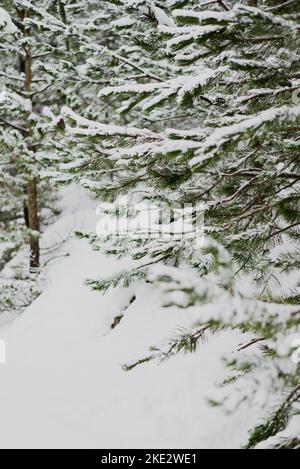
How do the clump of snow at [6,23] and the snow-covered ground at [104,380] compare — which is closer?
the snow-covered ground at [104,380]

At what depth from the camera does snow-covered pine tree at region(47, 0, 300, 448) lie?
2.10 meters

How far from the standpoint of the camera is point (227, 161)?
548 cm

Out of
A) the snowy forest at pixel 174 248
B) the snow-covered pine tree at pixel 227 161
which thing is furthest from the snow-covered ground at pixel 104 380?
the snow-covered pine tree at pixel 227 161

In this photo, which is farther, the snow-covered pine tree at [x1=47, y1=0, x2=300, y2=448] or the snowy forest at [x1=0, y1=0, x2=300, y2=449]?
the snowy forest at [x1=0, y1=0, x2=300, y2=449]

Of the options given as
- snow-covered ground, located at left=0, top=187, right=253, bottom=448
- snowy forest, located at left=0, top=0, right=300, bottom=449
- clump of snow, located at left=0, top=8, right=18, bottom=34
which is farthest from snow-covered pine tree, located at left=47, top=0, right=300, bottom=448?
clump of snow, located at left=0, top=8, right=18, bottom=34

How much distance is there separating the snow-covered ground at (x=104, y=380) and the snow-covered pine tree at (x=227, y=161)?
1125mm

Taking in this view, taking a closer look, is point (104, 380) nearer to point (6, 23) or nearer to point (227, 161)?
point (227, 161)

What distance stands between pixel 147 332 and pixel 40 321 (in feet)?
10.1

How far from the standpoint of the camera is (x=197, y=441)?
4.95 metres

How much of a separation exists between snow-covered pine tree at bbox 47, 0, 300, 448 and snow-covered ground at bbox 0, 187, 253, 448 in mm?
1125

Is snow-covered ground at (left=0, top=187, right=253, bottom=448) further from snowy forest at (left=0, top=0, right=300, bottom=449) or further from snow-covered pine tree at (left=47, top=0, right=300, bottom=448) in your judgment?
snow-covered pine tree at (left=47, top=0, right=300, bottom=448)

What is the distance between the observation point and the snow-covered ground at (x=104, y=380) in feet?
17.2

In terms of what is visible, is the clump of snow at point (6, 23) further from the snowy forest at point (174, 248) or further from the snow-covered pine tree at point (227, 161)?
Answer: the snow-covered pine tree at point (227, 161)
